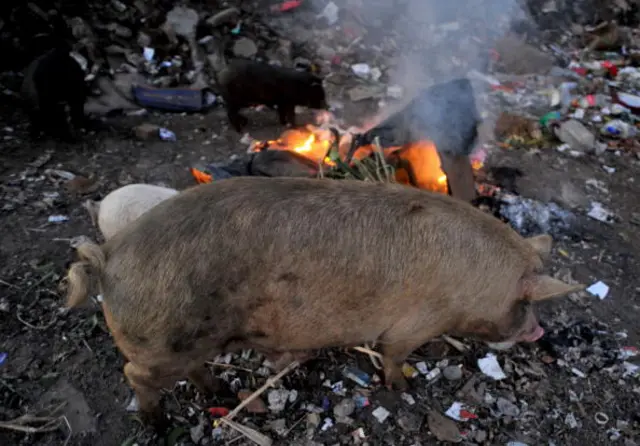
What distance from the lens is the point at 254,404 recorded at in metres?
4.04

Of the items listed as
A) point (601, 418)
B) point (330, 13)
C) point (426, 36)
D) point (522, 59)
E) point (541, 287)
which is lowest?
point (601, 418)

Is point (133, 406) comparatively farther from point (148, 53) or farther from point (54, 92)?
point (148, 53)

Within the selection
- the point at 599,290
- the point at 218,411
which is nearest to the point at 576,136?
the point at 599,290

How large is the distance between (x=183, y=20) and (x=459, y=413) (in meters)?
7.82

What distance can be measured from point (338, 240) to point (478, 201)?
3.29m

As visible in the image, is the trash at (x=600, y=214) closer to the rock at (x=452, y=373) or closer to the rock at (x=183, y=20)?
the rock at (x=452, y=373)

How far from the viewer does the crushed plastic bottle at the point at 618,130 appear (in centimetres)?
762

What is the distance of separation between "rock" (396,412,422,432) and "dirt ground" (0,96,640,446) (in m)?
0.03

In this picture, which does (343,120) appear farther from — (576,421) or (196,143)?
(576,421)

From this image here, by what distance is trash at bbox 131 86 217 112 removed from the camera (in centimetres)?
781

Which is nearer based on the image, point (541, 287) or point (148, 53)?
point (541, 287)

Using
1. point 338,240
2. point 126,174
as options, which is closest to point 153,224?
point 338,240

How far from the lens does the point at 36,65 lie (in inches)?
258

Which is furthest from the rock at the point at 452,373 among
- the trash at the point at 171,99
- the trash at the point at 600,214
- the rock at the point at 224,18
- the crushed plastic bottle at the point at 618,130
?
the rock at the point at 224,18
